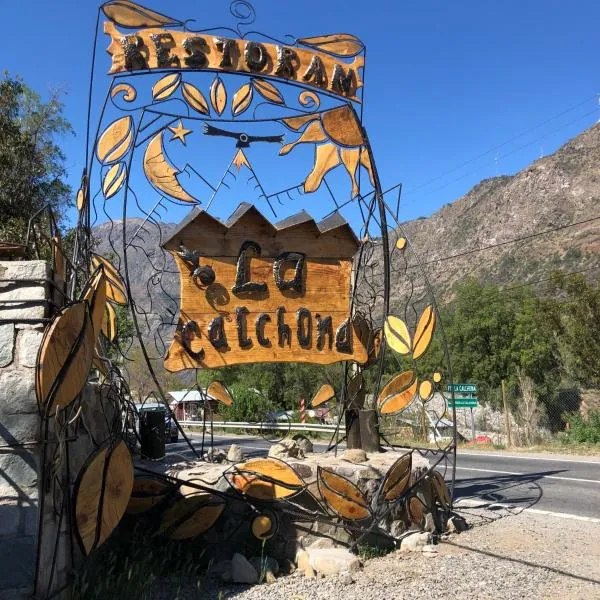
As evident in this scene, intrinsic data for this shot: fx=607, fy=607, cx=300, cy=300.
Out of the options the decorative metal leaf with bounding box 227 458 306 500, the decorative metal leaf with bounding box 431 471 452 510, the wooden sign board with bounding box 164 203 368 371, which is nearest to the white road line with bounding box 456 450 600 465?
the decorative metal leaf with bounding box 431 471 452 510

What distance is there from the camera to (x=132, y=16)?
543cm

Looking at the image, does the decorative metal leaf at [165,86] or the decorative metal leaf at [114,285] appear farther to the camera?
the decorative metal leaf at [165,86]

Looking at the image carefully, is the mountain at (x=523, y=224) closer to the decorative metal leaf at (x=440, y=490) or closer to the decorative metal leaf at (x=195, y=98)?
the decorative metal leaf at (x=440, y=490)

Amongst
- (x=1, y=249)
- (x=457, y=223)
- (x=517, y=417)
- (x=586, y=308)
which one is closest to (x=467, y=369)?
(x=517, y=417)

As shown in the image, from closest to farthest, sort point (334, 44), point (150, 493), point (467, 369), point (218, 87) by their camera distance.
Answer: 1. point (150, 493)
2. point (218, 87)
3. point (334, 44)
4. point (467, 369)

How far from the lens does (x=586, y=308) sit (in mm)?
15625

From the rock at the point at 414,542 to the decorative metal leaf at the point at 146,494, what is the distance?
1.96m

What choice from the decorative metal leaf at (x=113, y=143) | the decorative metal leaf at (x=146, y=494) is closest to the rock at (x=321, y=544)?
the decorative metal leaf at (x=146, y=494)

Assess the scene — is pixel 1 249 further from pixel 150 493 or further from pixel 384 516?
pixel 384 516

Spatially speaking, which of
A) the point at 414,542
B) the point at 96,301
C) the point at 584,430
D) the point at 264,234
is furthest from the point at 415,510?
the point at 584,430

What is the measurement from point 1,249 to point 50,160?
53.4 ft

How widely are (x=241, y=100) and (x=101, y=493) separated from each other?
3.81 m

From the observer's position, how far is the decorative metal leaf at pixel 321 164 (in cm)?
616

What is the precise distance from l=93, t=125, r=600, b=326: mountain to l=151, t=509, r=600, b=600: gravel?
39772 millimetres
